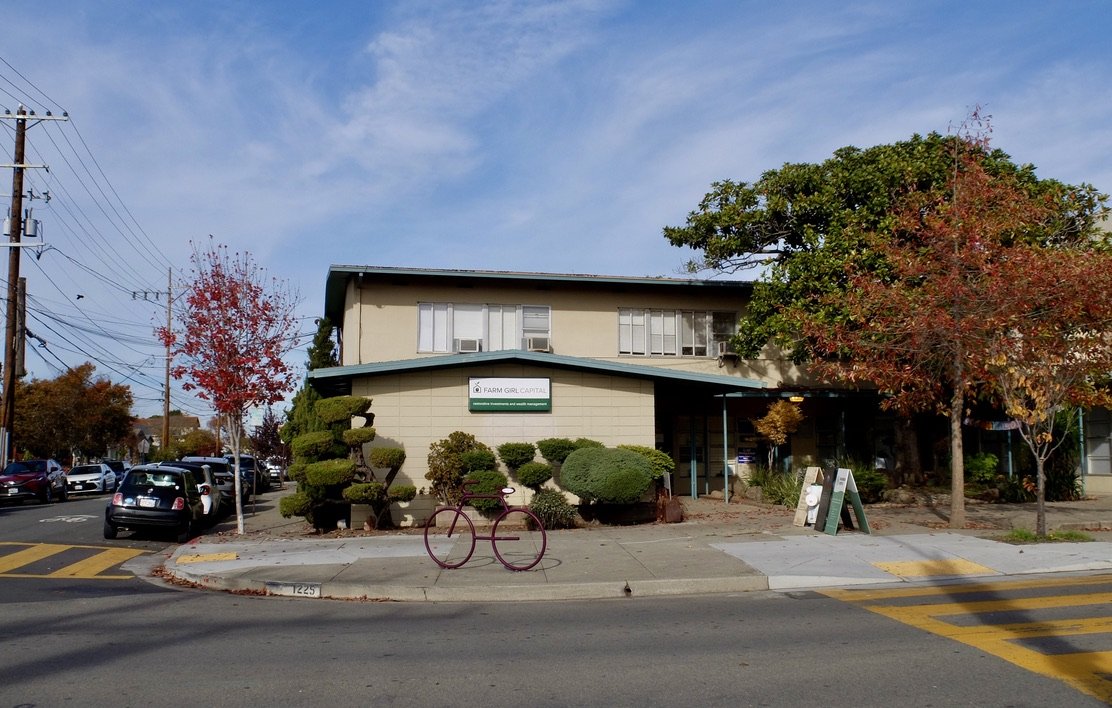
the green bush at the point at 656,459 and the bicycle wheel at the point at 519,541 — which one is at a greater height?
the green bush at the point at 656,459

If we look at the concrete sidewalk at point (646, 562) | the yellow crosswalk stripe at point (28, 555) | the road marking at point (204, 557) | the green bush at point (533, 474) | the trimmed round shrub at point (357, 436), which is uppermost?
the trimmed round shrub at point (357, 436)

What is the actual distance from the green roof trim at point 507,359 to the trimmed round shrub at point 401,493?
95.2 inches

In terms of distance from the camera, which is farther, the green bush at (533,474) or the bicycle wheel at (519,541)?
the green bush at (533,474)

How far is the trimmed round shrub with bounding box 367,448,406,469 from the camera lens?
1686 cm

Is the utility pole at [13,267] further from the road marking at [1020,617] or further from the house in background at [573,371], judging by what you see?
the road marking at [1020,617]

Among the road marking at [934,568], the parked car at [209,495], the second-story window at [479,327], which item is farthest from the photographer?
the second-story window at [479,327]

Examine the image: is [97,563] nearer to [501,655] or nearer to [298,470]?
[298,470]

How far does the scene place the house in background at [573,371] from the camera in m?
18.3

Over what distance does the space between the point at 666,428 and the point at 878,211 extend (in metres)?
8.39

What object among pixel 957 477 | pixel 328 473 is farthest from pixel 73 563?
pixel 957 477

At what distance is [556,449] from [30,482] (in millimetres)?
21733

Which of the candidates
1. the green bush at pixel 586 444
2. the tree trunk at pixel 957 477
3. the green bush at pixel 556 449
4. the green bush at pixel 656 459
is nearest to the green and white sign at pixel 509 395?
the green bush at pixel 556 449

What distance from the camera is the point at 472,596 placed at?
10789 mm

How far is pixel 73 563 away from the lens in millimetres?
14383
